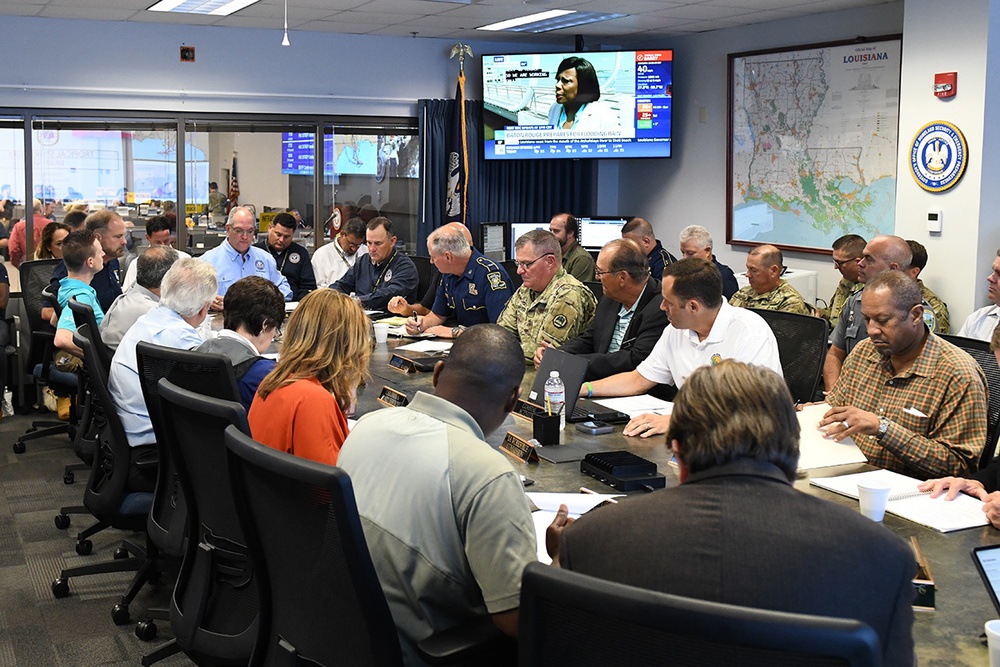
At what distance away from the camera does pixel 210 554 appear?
2.59 metres

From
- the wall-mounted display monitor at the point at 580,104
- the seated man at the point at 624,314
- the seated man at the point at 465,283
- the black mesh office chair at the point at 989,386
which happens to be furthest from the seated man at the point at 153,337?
the wall-mounted display monitor at the point at 580,104

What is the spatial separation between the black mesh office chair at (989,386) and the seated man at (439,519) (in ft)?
5.78

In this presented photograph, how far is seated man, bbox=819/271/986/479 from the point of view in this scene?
2.94 meters

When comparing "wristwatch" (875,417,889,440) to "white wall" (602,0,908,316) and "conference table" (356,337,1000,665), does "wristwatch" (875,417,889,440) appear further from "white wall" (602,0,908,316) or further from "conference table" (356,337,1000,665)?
"white wall" (602,0,908,316)

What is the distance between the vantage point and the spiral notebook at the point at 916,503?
2457 mm

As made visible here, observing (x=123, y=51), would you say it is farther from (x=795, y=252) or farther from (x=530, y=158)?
(x=795, y=252)

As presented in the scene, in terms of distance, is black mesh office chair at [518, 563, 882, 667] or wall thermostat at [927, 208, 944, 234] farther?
wall thermostat at [927, 208, 944, 234]

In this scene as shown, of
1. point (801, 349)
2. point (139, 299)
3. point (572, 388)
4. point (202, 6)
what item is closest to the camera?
point (572, 388)

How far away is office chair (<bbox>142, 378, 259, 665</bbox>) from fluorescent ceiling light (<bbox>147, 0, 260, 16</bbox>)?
5101 millimetres

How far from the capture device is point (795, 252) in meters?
7.95

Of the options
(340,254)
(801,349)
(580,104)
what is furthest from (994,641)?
(580,104)

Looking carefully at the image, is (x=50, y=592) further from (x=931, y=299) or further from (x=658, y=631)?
(x=931, y=299)

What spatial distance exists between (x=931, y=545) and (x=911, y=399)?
0.88 metres

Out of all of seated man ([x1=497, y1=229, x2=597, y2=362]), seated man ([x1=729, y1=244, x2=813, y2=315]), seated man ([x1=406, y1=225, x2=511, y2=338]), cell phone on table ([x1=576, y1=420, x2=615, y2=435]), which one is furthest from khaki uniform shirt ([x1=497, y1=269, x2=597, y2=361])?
cell phone on table ([x1=576, y1=420, x2=615, y2=435])
